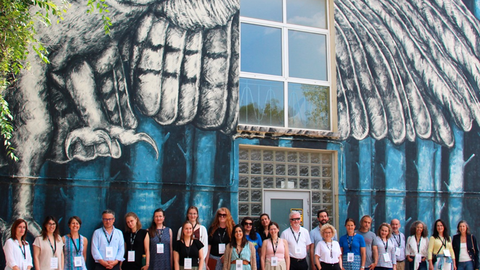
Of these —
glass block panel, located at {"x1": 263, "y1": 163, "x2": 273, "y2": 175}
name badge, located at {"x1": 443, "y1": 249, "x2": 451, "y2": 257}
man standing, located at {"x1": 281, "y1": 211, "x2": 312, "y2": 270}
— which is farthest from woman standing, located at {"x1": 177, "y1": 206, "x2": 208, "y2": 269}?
name badge, located at {"x1": 443, "y1": 249, "x2": 451, "y2": 257}

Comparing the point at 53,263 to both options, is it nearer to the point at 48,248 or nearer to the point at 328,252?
the point at 48,248

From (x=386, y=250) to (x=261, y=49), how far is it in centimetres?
476

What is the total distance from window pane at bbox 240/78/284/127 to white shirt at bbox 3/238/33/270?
4.82 metres

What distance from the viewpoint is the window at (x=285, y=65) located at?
442 inches

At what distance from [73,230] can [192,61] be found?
3900mm

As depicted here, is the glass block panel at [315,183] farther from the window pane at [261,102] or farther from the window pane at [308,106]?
the window pane at [261,102]

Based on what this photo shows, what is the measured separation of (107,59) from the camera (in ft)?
32.3

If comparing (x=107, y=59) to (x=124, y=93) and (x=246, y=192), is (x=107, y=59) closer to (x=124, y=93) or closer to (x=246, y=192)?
(x=124, y=93)

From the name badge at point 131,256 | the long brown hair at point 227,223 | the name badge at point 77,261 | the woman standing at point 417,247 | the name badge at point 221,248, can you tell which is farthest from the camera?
the woman standing at point 417,247

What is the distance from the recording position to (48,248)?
8.27 meters

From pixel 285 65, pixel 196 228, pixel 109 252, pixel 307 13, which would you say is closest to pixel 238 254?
pixel 196 228

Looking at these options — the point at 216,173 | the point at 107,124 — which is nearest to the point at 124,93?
the point at 107,124

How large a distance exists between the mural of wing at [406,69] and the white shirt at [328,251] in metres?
2.93

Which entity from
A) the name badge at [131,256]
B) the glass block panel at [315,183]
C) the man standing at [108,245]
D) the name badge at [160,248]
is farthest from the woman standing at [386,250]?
the man standing at [108,245]
